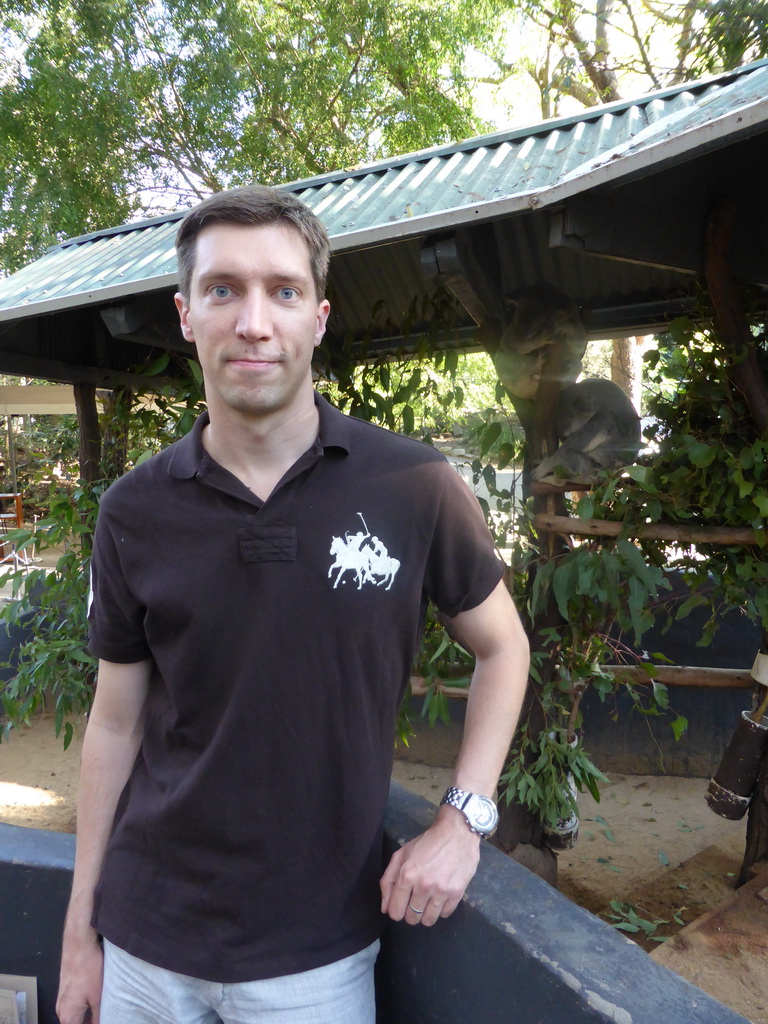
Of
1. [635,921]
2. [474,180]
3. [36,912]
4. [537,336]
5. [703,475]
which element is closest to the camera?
[36,912]

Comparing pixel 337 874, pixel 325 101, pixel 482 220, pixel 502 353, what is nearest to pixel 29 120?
pixel 325 101

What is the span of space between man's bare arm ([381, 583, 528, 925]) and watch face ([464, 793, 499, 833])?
0.04 feet

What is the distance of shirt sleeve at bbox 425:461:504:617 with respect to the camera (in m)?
1.23

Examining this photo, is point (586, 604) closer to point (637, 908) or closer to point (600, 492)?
point (600, 492)

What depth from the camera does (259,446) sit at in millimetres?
1219

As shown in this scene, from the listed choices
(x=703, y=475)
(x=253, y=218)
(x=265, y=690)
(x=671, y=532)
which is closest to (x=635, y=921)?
(x=671, y=532)

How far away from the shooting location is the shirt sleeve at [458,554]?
1.23 m

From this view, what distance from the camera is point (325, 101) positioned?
8656 millimetres

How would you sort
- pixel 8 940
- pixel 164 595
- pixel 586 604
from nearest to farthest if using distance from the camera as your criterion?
1. pixel 164 595
2. pixel 8 940
3. pixel 586 604

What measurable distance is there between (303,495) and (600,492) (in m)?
1.23

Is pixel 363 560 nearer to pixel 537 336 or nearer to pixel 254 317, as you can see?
pixel 254 317

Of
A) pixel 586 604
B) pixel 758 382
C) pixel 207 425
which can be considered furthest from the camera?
pixel 586 604

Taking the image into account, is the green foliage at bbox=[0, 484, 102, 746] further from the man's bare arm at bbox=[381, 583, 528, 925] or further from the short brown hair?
the man's bare arm at bbox=[381, 583, 528, 925]

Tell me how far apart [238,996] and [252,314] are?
928 millimetres
